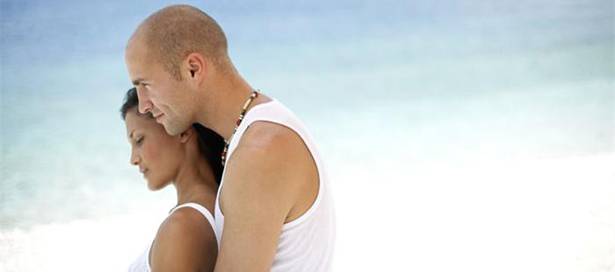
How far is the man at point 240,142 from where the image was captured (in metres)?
1.68

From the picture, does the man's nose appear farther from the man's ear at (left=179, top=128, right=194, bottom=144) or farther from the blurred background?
the blurred background

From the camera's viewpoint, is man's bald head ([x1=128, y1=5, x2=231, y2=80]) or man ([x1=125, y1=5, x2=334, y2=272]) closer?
man ([x1=125, y1=5, x2=334, y2=272])

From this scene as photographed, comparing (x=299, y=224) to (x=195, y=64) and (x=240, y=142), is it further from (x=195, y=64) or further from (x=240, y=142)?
(x=195, y=64)

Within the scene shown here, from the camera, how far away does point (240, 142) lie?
1.73 metres

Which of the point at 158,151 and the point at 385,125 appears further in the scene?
the point at 385,125

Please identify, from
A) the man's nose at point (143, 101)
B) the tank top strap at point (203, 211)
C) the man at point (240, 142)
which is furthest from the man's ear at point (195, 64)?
the tank top strap at point (203, 211)

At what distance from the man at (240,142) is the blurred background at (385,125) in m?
3.13

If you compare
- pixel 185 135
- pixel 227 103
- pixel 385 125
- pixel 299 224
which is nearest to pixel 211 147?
pixel 185 135

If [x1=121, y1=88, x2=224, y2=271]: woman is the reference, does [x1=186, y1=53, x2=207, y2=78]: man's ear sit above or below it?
above

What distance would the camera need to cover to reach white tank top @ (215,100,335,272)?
176 centimetres

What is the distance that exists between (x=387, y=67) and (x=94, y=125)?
2.26 meters

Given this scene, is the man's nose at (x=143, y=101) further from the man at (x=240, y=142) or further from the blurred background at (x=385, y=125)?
the blurred background at (x=385, y=125)

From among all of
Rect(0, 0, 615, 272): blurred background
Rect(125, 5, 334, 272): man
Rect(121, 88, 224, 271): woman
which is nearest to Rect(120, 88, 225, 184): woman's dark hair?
Rect(121, 88, 224, 271): woman

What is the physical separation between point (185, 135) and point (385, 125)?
4.53 metres
